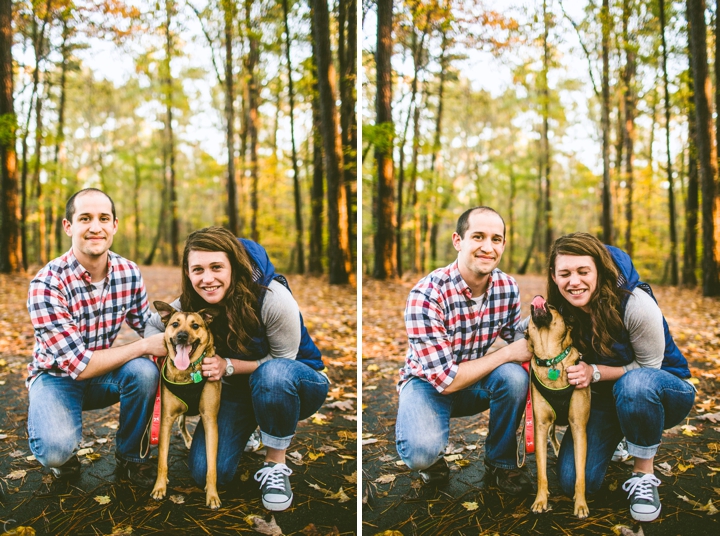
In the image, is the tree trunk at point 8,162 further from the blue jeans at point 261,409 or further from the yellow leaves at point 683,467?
the yellow leaves at point 683,467

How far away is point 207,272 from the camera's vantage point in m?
2.25

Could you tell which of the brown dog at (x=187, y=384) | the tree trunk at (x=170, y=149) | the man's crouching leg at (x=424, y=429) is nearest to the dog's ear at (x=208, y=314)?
the brown dog at (x=187, y=384)

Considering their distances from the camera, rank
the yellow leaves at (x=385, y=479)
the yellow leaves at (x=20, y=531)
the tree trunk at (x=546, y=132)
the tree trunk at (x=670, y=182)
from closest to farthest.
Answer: the yellow leaves at (x=20, y=531)
the yellow leaves at (x=385, y=479)
the tree trunk at (x=670, y=182)
the tree trunk at (x=546, y=132)

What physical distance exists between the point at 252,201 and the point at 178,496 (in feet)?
12.4

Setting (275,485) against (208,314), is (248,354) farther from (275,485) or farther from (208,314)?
(275,485)

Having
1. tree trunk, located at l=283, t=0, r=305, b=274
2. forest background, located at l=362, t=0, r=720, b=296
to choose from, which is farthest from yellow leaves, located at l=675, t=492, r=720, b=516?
tree trunk, located at l=283, t=0, r=305, b=274

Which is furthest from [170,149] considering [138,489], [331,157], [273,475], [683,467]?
[683,467]

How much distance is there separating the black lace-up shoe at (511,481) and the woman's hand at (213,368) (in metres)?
1.37

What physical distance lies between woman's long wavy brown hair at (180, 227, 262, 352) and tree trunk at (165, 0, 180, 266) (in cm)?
18

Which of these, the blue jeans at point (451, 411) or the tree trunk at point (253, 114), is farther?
the tree trunk at point (253, 114)

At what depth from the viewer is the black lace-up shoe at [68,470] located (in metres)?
2.20

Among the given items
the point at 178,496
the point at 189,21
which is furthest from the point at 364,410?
the point at 189,21

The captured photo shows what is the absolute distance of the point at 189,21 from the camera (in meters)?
3.09

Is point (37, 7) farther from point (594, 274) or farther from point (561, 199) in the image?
point (561, 199)
